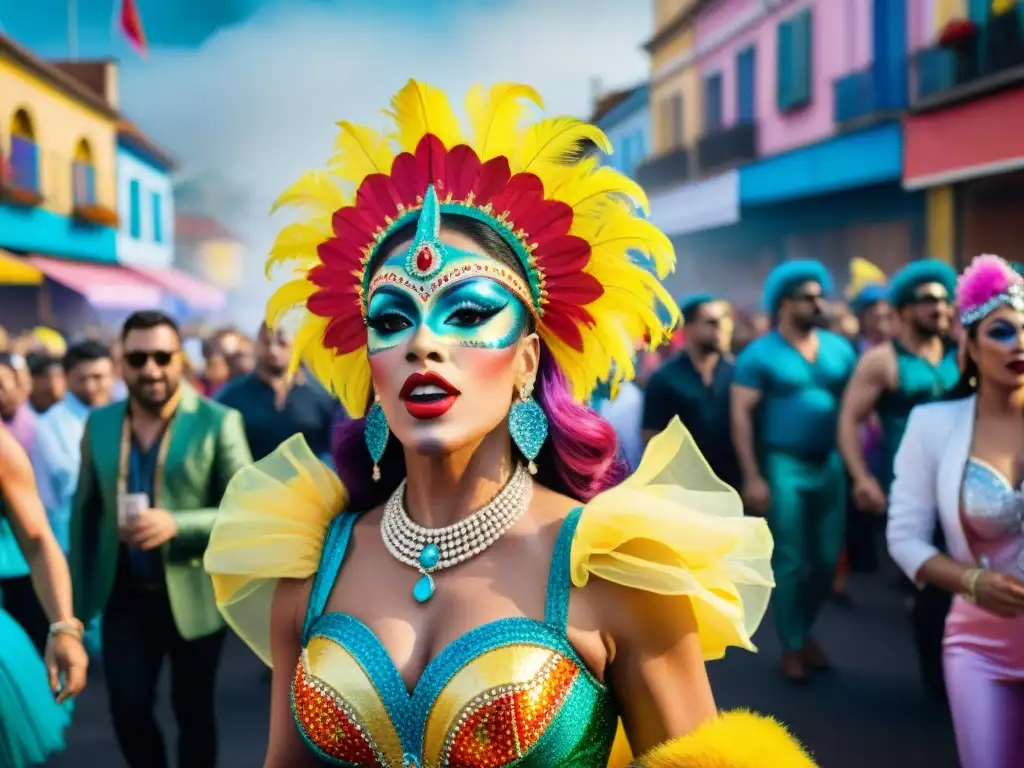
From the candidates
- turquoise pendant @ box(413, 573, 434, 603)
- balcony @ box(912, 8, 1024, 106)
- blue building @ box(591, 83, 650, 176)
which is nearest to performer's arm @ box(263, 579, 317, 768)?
turquoise pendant @ box(413, 573, 434, 603)

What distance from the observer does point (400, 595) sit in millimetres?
2264

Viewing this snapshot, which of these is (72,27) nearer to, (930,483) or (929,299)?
(929,299)

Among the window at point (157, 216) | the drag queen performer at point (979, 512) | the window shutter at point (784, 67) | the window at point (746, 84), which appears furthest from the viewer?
the window at point (157, 216)

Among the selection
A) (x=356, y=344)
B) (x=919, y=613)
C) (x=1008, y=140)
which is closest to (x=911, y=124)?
(x=1008, y=140)

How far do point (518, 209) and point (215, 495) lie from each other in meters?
2.55

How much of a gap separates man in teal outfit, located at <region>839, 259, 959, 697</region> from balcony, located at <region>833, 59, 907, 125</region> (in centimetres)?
1003

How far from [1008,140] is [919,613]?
29.2 feet

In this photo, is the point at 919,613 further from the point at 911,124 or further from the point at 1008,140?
the point at 911,124

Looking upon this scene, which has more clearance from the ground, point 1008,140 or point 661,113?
point 661,113

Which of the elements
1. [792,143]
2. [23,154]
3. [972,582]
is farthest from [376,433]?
[23,154]

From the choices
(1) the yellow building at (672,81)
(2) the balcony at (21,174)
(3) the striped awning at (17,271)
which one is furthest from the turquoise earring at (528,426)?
(1) the yellow building at (672,81)

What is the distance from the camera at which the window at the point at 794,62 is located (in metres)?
18.6

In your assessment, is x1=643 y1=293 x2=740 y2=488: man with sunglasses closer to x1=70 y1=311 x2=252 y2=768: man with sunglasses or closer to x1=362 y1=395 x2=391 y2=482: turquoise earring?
x1=70 y1=311 x2=252 y2=768: man with sunglasses

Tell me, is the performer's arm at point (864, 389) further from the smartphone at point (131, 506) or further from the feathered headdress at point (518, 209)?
the feathered headdress at point (518, 209)
